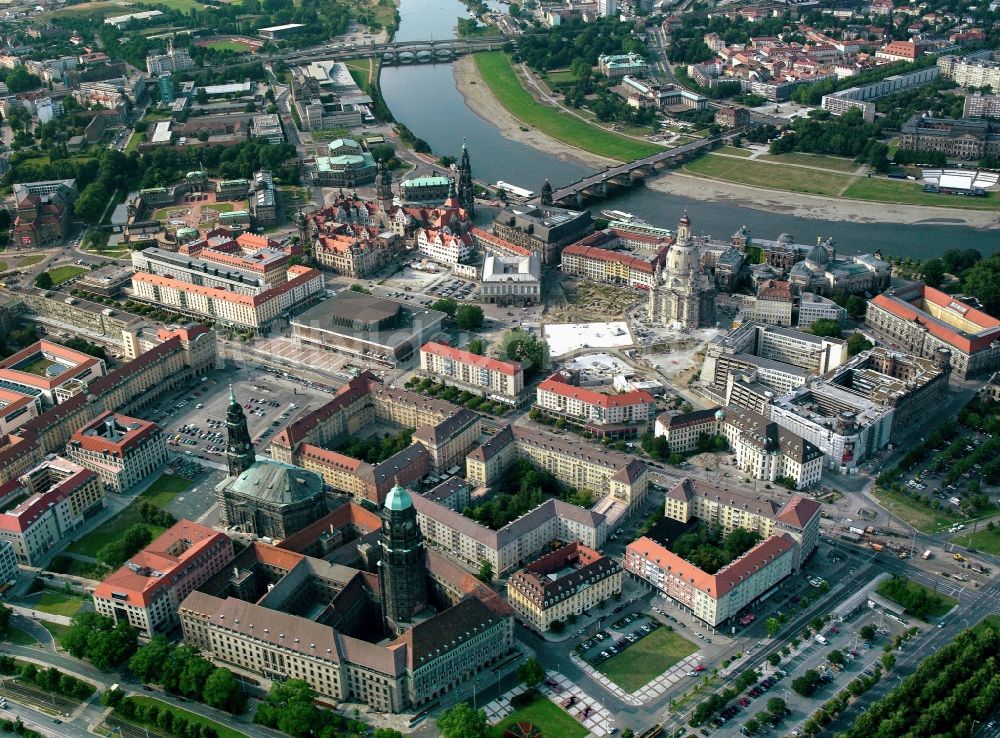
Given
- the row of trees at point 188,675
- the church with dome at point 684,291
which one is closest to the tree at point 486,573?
the row of trees at point 188,675

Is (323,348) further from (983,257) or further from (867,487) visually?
(983,257)

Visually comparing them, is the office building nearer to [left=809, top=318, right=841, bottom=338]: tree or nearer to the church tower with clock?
[left=809, top=318, right=841, bottom=338]: tree

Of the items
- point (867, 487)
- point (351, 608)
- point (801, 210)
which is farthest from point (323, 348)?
point (801, 210)

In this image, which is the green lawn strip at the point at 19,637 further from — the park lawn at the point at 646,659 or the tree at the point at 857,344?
the tree at the point at 857,344

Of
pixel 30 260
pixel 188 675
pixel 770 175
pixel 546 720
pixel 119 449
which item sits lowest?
pixel 546 720

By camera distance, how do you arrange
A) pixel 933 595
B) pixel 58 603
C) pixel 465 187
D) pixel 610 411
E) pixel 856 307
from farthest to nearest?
pixel 465 187 → pixel 856 307 → pixel 610 411 → pixel 58 603 → pixel 933 595

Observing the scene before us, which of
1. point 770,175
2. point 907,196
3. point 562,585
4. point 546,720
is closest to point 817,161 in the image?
point 770,175

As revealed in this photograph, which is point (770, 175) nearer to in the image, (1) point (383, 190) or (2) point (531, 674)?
(1) point (383, 190)
